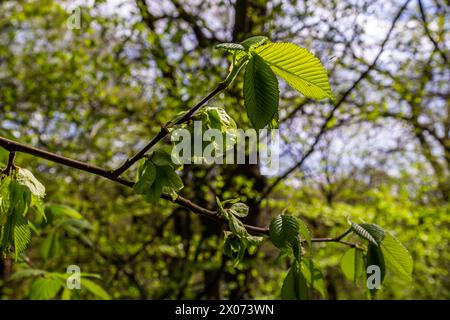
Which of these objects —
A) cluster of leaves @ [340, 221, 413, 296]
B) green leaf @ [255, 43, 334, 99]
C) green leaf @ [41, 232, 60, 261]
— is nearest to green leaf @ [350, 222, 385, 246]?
cluster of leaves @ [340, 221, 413, 296]

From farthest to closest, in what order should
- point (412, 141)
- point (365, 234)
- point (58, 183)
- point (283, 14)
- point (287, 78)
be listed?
point (412, 141), point (58, 183), point (283, 14), point (365, 234), point (287, 78)

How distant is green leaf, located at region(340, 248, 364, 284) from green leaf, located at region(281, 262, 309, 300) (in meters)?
0.16

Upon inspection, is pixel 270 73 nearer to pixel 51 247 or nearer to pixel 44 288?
pixel 44 288

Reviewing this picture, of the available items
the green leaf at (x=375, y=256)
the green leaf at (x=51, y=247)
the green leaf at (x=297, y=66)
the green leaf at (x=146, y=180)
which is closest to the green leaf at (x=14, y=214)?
the green leaf at (x=146, y=180)

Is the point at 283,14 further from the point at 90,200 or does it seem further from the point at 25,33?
the point at 25,33

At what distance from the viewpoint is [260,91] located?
0.66 metres

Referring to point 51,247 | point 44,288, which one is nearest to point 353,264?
point 44,288

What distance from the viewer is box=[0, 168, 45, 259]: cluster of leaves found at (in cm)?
69

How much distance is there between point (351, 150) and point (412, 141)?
7.99 ft

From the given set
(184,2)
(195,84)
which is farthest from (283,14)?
(184,2)

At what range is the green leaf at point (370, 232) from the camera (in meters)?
0.90

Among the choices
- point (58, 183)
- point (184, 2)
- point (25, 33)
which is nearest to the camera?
point (184, 2)
